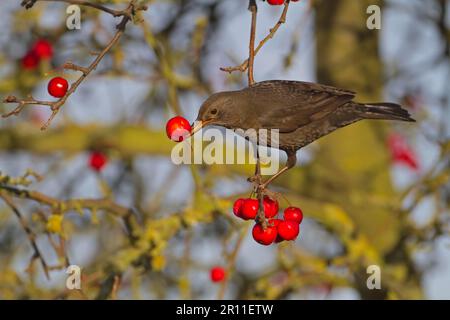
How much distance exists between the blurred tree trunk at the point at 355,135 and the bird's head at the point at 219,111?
97.6 inches

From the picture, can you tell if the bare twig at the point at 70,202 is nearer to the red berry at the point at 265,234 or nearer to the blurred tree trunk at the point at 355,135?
the red berry at the point at 265,234

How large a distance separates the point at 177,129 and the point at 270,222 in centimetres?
45

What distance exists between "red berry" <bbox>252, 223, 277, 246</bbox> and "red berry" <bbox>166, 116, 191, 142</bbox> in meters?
0.40

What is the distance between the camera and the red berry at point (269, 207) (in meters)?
2.75

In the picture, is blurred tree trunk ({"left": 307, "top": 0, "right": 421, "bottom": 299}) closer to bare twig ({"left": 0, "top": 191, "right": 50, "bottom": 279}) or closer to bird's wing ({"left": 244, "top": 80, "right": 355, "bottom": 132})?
bird's wing ({"left": 244, "top": 80, "right": 355, "bottom": 132})

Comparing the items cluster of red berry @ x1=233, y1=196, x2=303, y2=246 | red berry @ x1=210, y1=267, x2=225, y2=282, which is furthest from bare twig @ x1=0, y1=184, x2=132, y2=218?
cluster of red berry @ x1=233, y1=196, x2=303, y2=246

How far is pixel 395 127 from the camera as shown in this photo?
669cm

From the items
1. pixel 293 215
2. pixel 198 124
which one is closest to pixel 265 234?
pixel 293 215

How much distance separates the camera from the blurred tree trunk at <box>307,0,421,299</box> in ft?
18.5

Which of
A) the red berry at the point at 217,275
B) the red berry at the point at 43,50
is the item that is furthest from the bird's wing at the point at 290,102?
the red berry at the point at 43,50

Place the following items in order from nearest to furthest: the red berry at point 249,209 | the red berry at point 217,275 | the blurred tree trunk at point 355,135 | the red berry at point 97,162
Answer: the red berry at point 249,209, the red berry at point 217,275, the red berry at point 97,162, the blurred tree trunk at point 355,135

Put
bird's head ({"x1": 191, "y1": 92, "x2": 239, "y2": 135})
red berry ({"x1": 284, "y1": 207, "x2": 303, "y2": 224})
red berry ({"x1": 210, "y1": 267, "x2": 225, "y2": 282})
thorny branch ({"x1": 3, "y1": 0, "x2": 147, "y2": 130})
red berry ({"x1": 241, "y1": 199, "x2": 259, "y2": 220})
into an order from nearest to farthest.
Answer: thorny branch ({"x1": 3, "y1": 0, "x2": 147, "y2": 130}) < red berry ({"x1": 241, "y1": 199, "x2": 259, "y2": 220}) < red berry ({"x1": 284, "y1": 207, "x2": 303, "y2": 224}) < bird's head ({"x1": 191, "y1": 92, "x2": 239, "y2": 135}) < red berry ({"x1": 210, "y1": 267, "x2": 225, "y2": 282})

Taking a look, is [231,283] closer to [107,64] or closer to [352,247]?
[352,247]

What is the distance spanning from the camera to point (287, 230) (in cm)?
272
